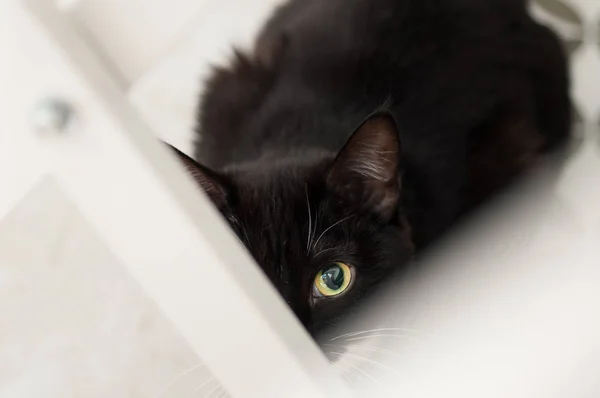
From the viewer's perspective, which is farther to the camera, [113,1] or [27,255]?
[27,255]

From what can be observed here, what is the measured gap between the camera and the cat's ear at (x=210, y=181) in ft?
2.38

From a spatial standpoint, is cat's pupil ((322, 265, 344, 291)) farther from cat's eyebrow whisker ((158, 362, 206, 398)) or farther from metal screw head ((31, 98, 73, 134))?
metal screw head ((31, 98, 73, 134))

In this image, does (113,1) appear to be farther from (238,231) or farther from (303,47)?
(303,47)

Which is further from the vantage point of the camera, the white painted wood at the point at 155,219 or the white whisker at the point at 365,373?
the white whisker at the point at 365,373

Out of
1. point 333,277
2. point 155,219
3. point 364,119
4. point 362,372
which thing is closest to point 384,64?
point 364,119

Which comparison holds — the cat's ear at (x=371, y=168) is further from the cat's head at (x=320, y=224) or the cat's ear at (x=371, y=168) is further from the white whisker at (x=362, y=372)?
the white whisker at (x=362, y=372)

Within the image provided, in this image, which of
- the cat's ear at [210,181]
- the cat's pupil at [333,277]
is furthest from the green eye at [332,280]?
the cat's ear at [210,181]

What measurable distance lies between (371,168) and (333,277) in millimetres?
153

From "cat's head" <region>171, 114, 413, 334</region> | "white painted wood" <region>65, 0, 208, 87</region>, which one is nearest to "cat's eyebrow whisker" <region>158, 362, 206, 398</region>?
"cat's head" <region>171, 114, 413, 334</region>

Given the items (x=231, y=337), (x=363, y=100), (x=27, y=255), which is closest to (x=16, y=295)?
(x=27, y=255)

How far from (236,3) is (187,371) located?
74cm

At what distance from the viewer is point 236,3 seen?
48.9 inches

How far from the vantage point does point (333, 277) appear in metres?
0.84

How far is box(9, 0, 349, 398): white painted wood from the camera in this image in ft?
1.42
